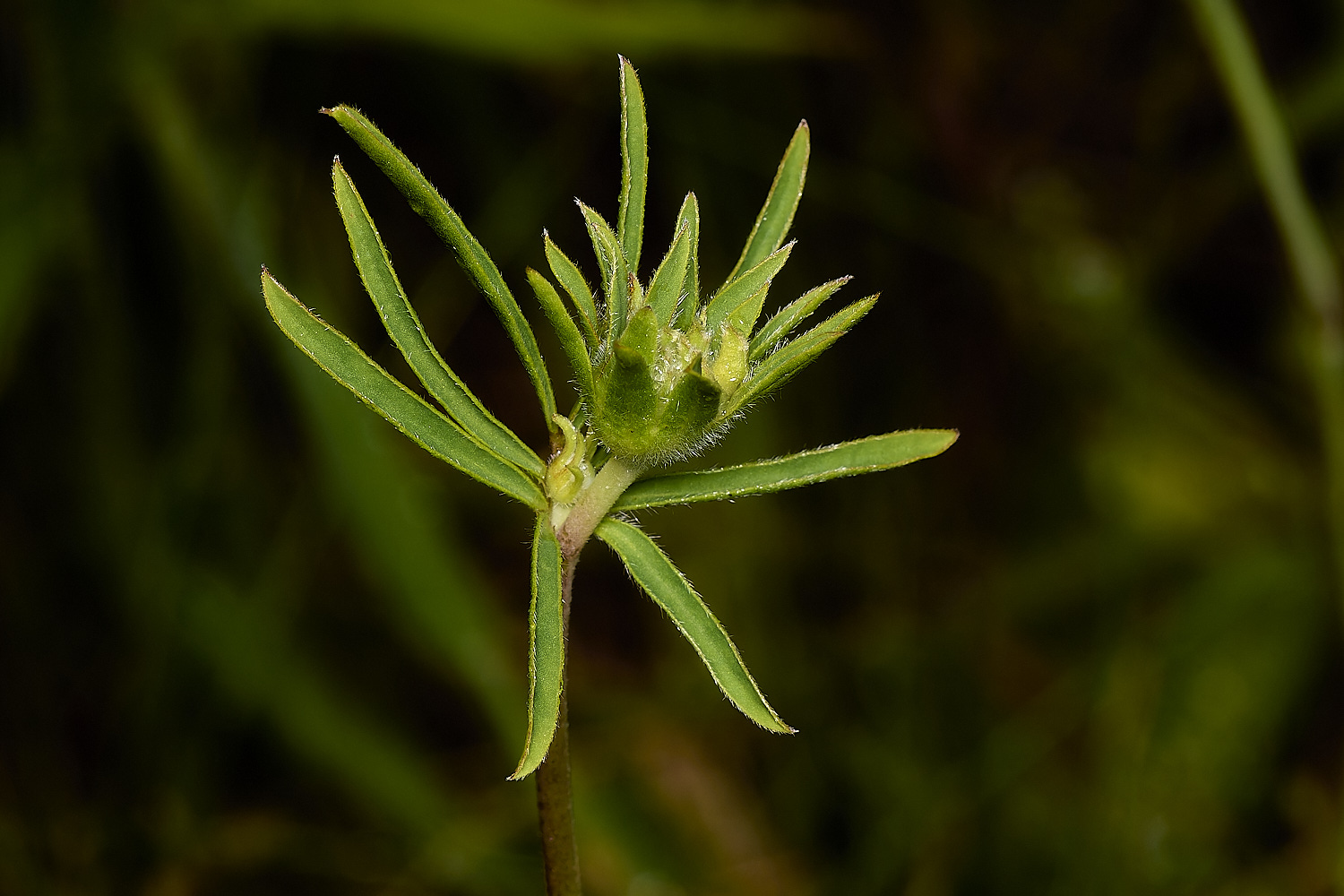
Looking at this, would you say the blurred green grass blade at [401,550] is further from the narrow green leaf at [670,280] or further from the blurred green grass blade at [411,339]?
the narrow green leaf at [670,280]

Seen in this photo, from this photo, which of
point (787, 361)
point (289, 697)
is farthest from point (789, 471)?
point (289, 697)

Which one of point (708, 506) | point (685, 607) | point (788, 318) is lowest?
point (685, 607)

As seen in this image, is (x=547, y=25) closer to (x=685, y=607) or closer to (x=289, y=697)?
(x=289, y=697)

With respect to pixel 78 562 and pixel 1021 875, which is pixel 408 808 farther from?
pixel 1021 875

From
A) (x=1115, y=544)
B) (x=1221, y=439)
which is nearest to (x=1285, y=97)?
(x=1221, y=439)

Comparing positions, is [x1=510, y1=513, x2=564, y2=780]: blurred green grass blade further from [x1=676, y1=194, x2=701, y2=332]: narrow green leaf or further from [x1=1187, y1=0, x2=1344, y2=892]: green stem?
[x1=1187, y1=0, x2=1344, y2=892]: green stem

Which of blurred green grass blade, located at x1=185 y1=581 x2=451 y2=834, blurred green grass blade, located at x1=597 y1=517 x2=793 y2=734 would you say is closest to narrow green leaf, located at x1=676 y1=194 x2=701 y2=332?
blurred green grass blade, located at x1=597 y1=517 x2=793 y2=734

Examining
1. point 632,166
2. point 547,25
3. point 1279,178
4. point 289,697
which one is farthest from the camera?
point 547,25
